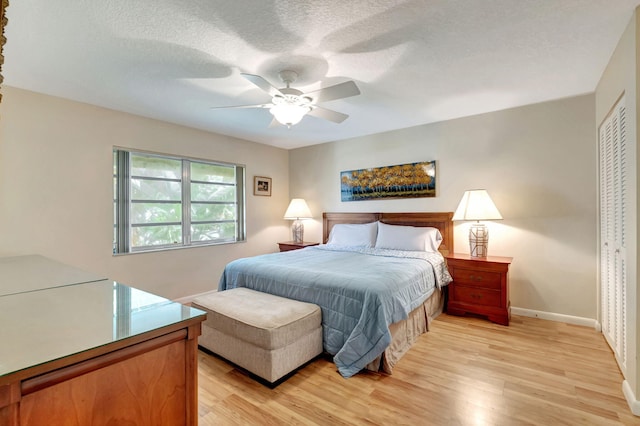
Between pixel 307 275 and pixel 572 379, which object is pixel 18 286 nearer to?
pixel 307 275

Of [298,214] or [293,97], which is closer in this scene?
[293,97]

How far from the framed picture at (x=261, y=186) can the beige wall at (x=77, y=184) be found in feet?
2.99

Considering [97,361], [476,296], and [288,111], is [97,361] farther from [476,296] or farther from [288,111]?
[476,296]

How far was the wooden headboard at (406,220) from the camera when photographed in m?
3.86

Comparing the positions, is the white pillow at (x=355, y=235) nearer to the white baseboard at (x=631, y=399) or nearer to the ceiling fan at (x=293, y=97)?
the ceiling fan at (x=293, y=97)

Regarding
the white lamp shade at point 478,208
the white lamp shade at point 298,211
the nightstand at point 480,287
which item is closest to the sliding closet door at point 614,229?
the nightstand at point 480,287

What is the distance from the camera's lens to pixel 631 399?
6.00 ft

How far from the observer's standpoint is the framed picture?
4.95 meters

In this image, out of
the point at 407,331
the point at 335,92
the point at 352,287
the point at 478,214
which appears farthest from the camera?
the point at 478,214

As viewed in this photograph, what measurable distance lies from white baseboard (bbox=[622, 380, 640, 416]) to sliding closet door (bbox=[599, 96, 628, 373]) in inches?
8.8

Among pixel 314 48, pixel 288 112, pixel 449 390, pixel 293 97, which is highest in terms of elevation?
pixel 314 48

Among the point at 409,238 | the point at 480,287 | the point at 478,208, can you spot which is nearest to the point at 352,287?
the point at 409,238

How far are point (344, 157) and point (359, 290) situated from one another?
303 centimetres

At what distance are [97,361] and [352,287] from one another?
1.76m
